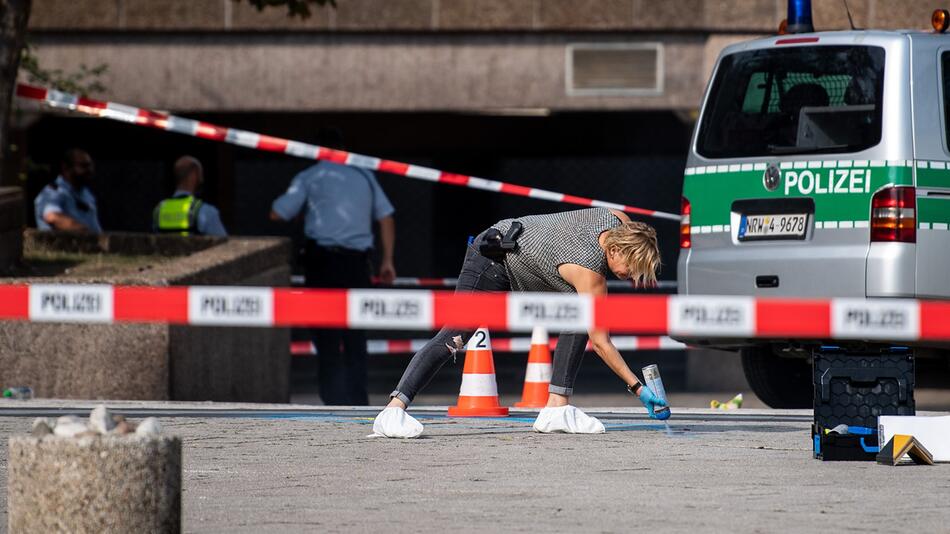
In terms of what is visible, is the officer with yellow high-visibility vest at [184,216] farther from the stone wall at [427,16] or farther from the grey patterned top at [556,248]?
the grey patterned top at [556,248]

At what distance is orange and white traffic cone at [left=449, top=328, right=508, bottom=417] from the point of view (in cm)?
1036

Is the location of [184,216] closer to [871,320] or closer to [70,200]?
[70,200]

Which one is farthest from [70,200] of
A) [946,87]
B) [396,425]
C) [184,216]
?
[946,87]

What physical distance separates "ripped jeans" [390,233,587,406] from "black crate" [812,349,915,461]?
1.08 metres

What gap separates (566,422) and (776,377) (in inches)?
105

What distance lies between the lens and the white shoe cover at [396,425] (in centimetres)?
852

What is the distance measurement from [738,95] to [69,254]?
5.30 meters

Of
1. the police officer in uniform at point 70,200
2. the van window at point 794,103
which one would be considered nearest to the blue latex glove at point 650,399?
the van window at point 794,103

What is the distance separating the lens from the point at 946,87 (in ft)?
32.6

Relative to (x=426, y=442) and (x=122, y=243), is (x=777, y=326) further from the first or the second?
(x=122, y=243)

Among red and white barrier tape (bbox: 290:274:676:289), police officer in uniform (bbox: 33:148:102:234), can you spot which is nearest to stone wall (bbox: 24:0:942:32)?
red and white barrier tape (bbox: 290:274:676:289)

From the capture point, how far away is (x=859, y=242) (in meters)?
9.73

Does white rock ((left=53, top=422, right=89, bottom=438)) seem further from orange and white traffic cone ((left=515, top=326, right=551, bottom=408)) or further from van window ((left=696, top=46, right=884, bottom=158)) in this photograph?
orange and white traffic cone ((left=515, top=326, right=551, bottom=408))

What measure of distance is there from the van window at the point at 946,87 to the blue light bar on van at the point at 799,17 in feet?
2.65
